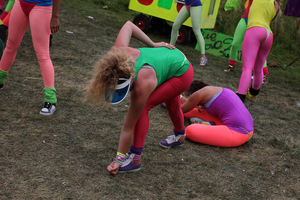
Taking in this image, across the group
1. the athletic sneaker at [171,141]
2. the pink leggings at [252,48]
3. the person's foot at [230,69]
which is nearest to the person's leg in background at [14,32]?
the athletic sneaker at [171,141]

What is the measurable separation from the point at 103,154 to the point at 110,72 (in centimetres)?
98

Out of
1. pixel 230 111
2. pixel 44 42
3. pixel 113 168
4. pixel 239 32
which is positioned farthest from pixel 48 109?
pixel 239 32

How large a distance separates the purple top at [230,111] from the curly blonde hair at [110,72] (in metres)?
1.63

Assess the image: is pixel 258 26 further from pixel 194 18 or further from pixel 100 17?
pixel 100 17

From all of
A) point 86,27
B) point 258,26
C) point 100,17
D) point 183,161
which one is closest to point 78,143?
point 183,161

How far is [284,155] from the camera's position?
350 centimetres

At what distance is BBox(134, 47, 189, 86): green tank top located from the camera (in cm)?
242

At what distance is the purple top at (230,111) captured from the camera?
3.55 metres

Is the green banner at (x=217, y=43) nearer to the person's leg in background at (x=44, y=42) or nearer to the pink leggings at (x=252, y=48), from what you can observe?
the pink leggings at (x=252, y=48)

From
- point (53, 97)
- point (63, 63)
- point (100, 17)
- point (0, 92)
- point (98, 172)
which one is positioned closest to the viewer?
point (98, 172)

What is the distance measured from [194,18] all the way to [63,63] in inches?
100

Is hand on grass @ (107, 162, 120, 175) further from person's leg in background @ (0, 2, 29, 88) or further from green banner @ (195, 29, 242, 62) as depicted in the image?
green banner @ (195, 29, 242, 62)

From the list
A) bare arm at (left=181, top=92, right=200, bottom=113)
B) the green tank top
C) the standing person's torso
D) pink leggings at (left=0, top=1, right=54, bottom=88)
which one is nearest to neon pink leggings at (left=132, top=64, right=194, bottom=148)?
the green tank top

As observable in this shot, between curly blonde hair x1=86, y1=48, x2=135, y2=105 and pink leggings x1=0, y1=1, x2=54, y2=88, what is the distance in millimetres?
1301
